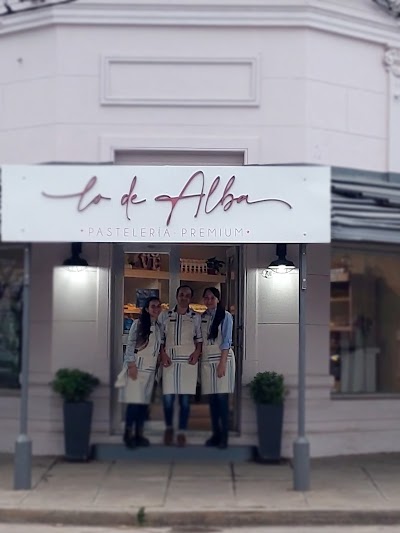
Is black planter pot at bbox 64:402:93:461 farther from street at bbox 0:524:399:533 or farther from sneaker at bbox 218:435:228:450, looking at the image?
street at bbox 0:524:399:533

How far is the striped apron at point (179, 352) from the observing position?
11836 millimetres

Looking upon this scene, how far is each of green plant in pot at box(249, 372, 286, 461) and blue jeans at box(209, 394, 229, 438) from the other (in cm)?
42

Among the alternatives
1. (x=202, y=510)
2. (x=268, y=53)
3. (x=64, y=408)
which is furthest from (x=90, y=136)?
(x=202, y=510)

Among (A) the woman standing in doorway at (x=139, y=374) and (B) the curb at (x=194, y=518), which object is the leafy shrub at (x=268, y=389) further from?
(B) the curb at (x=194, y=518)

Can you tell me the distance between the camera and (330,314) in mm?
12195

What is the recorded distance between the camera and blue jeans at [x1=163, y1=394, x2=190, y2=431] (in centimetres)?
1184

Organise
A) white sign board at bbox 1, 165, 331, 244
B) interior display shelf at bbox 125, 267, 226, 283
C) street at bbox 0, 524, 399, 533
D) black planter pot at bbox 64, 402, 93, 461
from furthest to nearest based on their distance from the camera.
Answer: interior display shelf at bbox 125, 267, 226, 283, black planter pot at bbox 64, 402, 93, 461, white sign board at bbox 1, 165, 331, 244, street at bbox 0, 524, 399, 533

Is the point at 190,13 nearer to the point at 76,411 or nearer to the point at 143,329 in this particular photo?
the point at 143,329

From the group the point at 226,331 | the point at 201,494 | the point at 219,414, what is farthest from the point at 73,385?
the point at 201,494

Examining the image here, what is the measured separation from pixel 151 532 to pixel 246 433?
301cm

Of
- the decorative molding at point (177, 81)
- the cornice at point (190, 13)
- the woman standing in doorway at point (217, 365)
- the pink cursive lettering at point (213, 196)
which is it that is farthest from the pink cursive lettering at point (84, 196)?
the cornice at point (190, 13)

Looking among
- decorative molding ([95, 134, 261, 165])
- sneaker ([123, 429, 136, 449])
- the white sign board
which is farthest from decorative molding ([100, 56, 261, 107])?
sneaker ([123, 429, 136, 449])

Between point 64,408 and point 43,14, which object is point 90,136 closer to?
point 43,14

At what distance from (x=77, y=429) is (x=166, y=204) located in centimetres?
310
